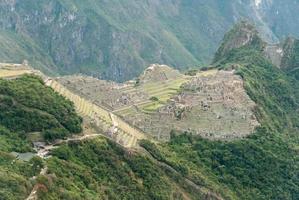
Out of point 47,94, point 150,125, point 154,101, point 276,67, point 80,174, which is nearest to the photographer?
point 80,174

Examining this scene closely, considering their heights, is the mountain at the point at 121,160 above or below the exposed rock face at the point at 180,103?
below

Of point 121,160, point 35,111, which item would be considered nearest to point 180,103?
point 121,160

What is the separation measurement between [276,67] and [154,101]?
45149 millimetres

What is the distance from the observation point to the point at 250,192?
319 ft

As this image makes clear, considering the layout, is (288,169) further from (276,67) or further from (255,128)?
(276,67)

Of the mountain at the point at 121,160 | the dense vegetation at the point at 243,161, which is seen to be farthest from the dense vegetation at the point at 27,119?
the dense vegetation at the point at 243,161

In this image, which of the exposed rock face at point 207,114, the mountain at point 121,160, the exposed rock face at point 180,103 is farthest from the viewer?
the exposed rock face at point 180,103

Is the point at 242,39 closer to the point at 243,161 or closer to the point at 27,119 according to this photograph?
the point at 243,161

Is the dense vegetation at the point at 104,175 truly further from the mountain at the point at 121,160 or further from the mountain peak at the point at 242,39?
the mountain peak at the point at 242,39

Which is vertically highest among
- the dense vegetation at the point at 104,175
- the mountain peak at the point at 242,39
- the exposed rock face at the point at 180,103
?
the mountain peak at the point at 242,39

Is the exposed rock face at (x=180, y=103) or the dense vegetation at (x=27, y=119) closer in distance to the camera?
the dense vegetation at (x=27, y=119)

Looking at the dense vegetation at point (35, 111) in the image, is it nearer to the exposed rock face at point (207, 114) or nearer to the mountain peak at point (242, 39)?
the exposed rock face at point (207, 114)

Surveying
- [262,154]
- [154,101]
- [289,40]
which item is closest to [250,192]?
[262,154]

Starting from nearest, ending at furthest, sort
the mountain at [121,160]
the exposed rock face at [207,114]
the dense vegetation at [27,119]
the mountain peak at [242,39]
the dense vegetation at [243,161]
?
the dense vegetation at [27,119]
the mountain at [121,160]
the dense vegetation at [243,161]
the exposed rock face at [207,114]
the mountain peak at [242,39]
